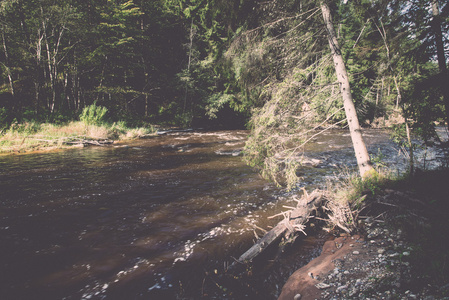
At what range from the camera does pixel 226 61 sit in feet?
22.5

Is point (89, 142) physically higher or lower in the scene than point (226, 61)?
lower

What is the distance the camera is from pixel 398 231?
4031mm

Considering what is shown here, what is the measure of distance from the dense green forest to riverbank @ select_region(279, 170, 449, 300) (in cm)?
196

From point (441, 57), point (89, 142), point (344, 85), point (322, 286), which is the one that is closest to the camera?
point (322, 286)

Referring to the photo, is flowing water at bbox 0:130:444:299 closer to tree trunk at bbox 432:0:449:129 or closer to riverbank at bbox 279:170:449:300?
riverbank at bbox 279:170:449:300

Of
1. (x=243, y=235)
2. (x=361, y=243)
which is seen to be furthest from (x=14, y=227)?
(x=361, y=243)

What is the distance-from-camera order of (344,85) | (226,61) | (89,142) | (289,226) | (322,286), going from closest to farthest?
1. (322,286)
2. (289,226)
3. (344,85)
4. (226,61)
5. (89,142)

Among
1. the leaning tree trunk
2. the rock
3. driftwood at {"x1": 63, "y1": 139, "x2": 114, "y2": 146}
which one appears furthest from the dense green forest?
driftwood at {"x1": 63, "y1": 139, "x2": 114, "y2": 146}

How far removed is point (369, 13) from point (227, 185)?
7.00 metres

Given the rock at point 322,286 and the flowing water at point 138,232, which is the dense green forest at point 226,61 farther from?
the rock at point 322,286

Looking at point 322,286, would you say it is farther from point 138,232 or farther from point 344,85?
point 344,85

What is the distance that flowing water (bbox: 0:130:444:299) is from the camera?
3482 millimetres

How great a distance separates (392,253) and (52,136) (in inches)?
791

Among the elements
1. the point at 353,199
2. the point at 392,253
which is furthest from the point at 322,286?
the point at 353,199
